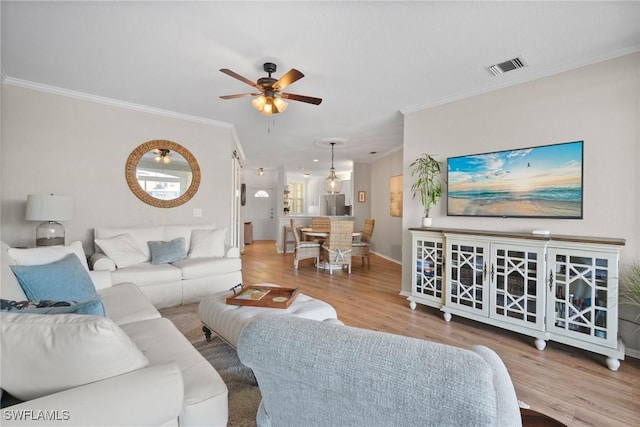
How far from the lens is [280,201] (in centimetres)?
859

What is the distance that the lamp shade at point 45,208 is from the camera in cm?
289

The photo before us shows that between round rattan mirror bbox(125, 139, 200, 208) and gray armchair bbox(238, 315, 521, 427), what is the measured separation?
13.3 ft

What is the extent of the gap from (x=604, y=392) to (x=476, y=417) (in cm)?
231

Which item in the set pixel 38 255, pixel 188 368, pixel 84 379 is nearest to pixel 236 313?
pixel 188 368

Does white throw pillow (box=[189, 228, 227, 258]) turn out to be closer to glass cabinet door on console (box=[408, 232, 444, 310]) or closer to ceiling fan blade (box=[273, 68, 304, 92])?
ceiling fan blade (box=[273, 68, 304, 92])

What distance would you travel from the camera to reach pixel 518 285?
2574 millimetres

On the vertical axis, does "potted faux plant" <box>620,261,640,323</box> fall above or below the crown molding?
below

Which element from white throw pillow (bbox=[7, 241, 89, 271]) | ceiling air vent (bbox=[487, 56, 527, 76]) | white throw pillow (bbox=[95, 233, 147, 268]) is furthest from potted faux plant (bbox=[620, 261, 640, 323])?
white throw pillow (bbox=[95, 233, 147, 268])

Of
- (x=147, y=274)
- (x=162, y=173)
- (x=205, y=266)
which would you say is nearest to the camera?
(x=147, y=274)

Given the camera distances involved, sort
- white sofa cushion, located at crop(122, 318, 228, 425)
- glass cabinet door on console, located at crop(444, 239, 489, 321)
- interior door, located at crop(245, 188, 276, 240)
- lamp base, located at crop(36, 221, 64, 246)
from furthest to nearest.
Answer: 1. interior door, located at crop(245, 188, 276, 240)
2. lamp base, located at crop(36, 221, 64, 246)
3. glass cabinet door on console, located at crop(444, 239, 489, 321)
4. white sofa cushion, located at crop(122, 318, 228, 425)

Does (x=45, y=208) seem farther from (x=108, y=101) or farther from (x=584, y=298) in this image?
→ (x=584, y=298)

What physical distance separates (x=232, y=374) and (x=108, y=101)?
382 cm

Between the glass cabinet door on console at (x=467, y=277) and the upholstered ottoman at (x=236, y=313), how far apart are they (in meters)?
1.60

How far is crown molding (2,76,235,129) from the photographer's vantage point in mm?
3150
